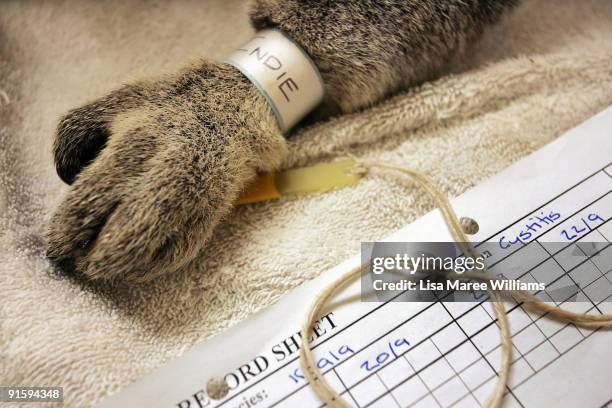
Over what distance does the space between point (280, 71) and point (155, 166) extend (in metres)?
0.17

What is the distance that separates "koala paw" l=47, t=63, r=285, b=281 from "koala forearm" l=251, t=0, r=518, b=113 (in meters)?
0.08

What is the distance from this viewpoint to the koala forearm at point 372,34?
1.86 ft

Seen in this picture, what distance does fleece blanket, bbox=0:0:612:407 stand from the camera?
19.7 inches

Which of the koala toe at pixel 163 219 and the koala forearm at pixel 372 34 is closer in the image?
the koala toe at pixel 163 219

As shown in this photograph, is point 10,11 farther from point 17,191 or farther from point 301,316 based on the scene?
point 301,316

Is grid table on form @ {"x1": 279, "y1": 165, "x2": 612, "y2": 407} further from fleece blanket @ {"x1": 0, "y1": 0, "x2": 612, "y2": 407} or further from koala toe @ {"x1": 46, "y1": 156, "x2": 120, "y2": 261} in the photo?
koala toe @ {"x1": 46, "y1": 156, "x2": 120, "y2": 261}

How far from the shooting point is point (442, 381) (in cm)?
48

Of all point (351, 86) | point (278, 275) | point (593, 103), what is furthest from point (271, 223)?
point (593, 103)

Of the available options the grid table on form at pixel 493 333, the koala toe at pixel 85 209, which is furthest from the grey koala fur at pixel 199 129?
the grid table on form at pixel 493 333

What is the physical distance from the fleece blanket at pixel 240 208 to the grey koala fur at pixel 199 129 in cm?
4

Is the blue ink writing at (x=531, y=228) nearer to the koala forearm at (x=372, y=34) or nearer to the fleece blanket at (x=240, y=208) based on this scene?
the fleece blanket at (x=240, y=208)

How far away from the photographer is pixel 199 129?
0.52m

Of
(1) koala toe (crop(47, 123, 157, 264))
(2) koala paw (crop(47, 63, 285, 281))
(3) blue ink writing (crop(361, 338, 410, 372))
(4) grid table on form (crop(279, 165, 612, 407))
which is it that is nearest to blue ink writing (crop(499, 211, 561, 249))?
(4) grid table on form (crop(279, 165, 612, 407))

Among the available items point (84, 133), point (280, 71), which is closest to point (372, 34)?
point (280, 71)
